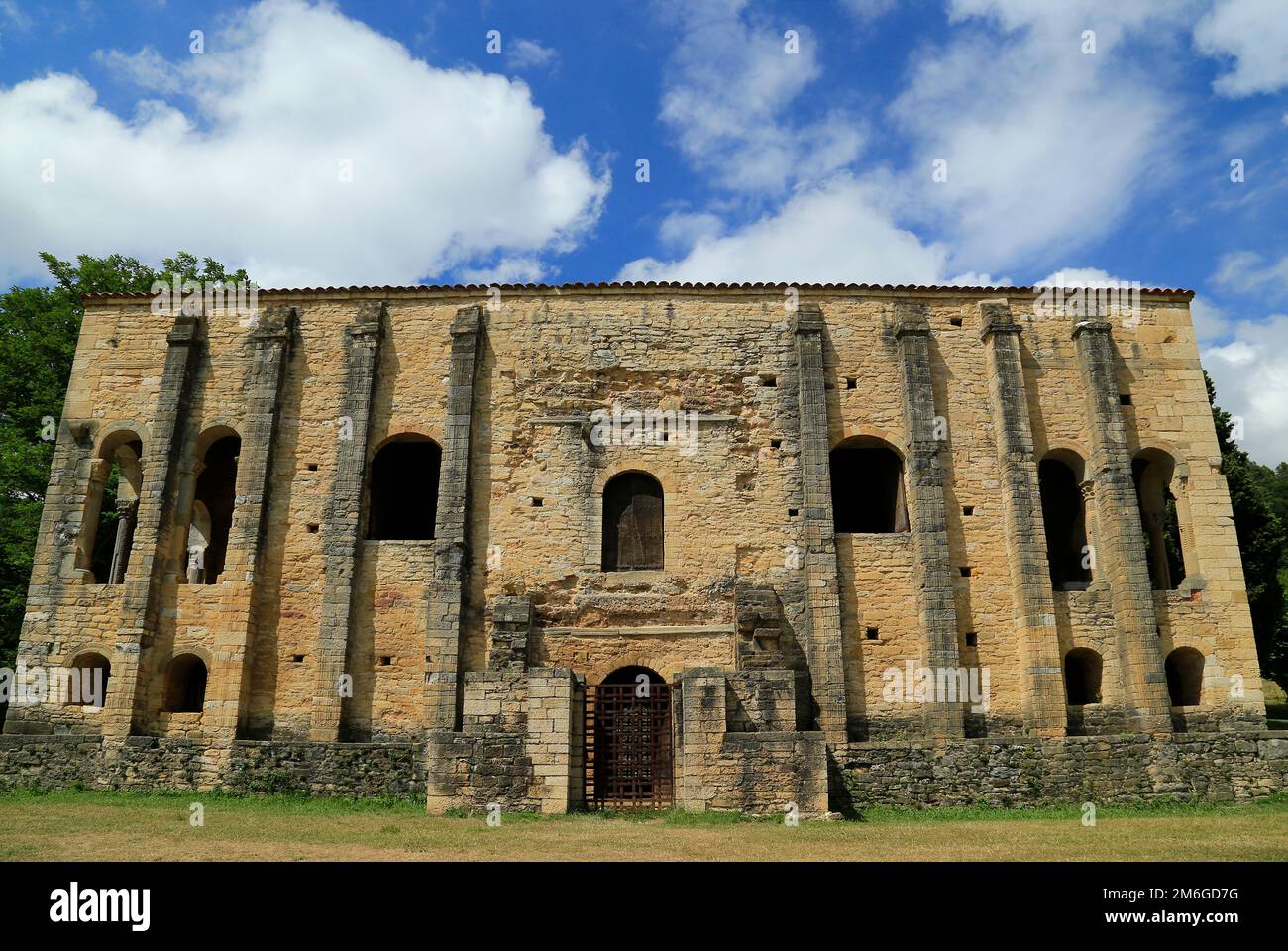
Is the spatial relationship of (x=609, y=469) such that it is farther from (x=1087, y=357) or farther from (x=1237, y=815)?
(x=1237, y=815)

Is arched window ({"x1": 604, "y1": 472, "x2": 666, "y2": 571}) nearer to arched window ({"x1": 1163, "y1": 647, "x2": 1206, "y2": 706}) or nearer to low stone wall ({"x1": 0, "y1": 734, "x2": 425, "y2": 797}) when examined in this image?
low stone wall ({"x1": 0, "y1": 734, "x2": 425, "y2": 797})

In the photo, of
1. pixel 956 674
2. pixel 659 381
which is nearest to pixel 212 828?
pixel 659 381

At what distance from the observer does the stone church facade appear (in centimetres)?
1491

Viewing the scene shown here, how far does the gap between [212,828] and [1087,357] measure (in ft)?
56.5

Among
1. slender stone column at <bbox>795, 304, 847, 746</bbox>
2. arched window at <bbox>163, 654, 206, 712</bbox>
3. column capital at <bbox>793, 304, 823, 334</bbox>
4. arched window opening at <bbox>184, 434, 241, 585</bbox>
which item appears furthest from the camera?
arched window opening at <bbox>184, 434, 241, 585</bbox>

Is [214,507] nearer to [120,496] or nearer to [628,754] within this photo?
[120,496]

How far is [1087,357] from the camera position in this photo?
1742 centimetres

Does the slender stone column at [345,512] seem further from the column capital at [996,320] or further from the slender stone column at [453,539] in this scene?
the column capital at [996,320]

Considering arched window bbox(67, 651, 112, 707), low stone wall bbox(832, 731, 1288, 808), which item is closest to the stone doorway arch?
low stone wall bbox(832, 731, 1288, 808)

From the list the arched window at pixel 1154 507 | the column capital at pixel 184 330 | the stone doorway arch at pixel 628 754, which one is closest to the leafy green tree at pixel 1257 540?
the arched window at pixel 1154 507

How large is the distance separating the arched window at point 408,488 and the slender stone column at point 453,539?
1.43 metres

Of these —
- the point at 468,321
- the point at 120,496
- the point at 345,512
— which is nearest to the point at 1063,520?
the point at 468,321

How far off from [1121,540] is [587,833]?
11.6 m

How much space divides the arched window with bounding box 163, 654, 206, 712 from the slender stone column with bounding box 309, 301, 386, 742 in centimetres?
258
